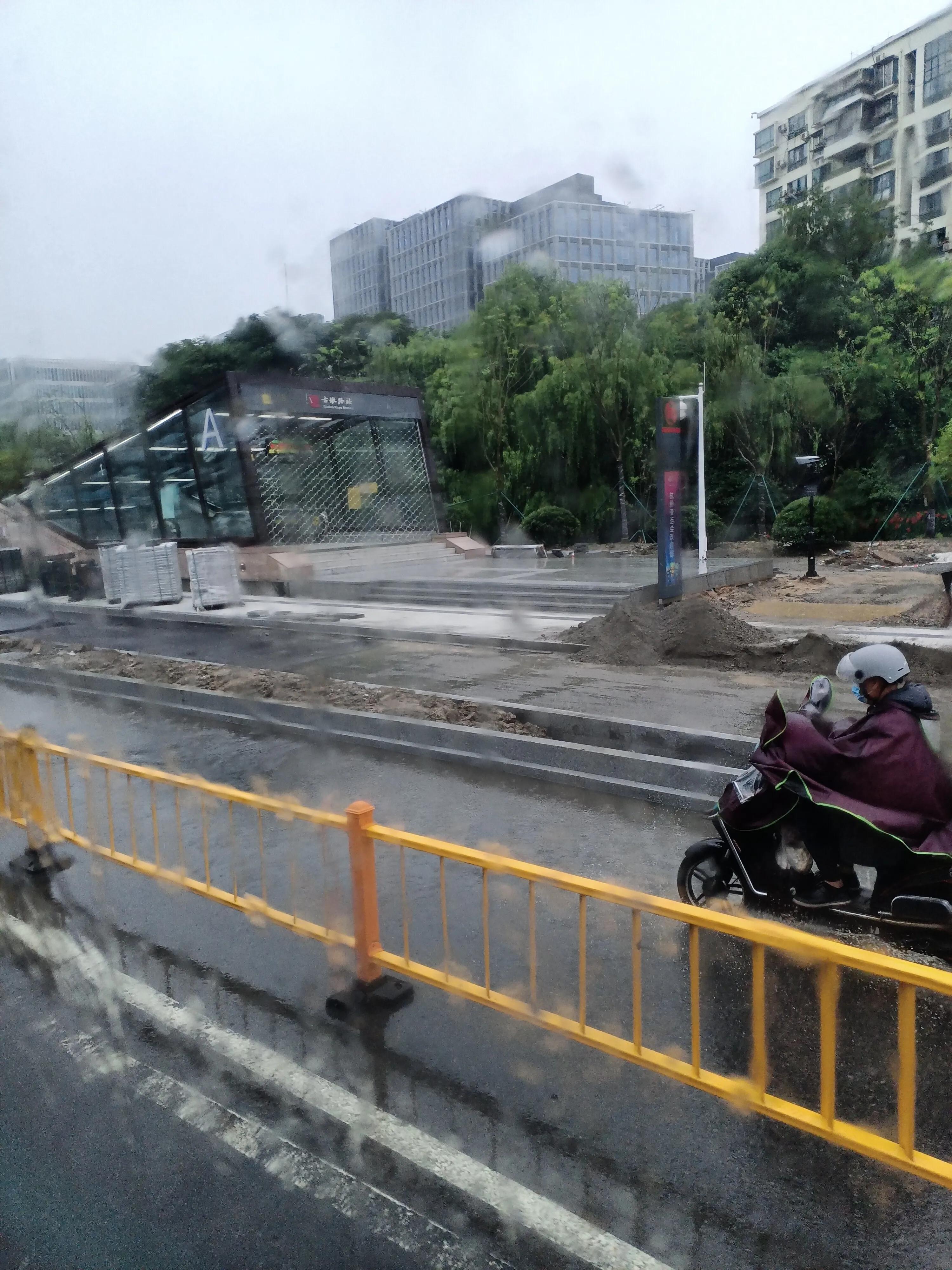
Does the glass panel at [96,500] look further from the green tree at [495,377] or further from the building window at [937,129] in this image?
the building window at [937,129]

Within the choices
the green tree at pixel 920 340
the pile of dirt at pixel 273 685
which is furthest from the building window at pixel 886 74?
the green tree at pixel 920 340

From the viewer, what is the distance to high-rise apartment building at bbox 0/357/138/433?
9125 millimetres

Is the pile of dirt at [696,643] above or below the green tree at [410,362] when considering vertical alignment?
below

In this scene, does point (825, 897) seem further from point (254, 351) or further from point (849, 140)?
point (849, 140)

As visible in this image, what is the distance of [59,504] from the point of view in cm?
2517

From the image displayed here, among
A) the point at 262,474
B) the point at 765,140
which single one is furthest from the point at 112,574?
the point at 765,140

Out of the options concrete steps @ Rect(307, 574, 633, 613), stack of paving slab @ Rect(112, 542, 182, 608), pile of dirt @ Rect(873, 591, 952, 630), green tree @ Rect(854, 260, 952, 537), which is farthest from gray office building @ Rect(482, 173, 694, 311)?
green tree @ Rect(854, 260, 952, 537)

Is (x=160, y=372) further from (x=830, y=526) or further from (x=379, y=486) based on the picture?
(x=830, y=526)

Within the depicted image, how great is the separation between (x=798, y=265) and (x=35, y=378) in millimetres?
26729

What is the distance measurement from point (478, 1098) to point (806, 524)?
20483 millimetres

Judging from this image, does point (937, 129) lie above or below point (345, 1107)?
above

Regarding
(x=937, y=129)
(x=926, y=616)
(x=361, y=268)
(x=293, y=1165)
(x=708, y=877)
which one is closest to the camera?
(x=293, y=1165)

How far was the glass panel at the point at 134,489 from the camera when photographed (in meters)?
22.7

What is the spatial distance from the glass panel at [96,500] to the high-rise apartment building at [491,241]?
15077mm
